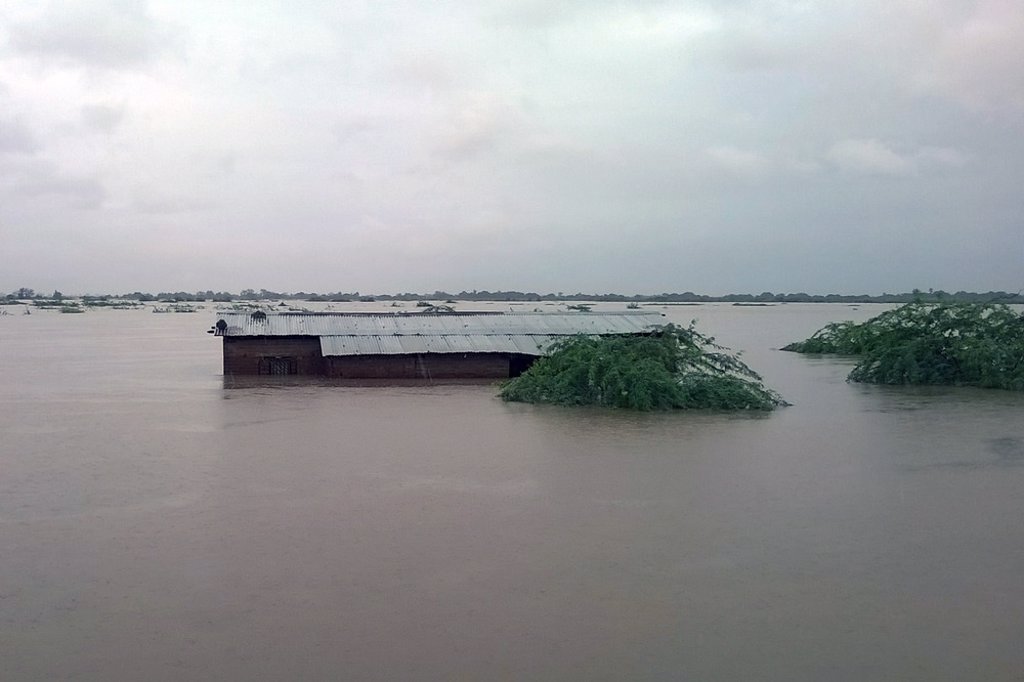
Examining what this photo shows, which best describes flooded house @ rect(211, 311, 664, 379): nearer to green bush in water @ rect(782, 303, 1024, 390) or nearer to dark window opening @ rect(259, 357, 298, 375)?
dark window opening @ rect(259, 357, 298, 375)

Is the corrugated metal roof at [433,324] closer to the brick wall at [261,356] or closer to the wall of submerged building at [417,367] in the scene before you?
the brick wall at [261,356]

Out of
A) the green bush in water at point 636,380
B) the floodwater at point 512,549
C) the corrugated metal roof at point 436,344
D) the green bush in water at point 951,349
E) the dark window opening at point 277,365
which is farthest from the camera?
the dark window opening at point 277,365

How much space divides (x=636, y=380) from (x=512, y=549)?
875 centimetres

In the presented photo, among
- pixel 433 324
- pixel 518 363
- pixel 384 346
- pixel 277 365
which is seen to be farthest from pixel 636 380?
pixel 277 365

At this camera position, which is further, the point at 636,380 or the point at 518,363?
the point at 518,363

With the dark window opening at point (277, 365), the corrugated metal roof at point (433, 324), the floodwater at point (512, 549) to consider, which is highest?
the corrugated metal roof at point (433, 324)

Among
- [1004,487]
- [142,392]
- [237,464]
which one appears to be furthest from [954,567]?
[142,392]

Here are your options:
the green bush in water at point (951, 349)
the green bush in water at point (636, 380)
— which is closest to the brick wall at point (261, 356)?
the green bush in water at point (636, 380)

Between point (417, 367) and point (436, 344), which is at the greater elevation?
point (436, 344)

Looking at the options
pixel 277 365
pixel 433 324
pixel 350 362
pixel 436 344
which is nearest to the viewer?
pixel 350 362

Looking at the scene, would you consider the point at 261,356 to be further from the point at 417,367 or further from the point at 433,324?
the point at 433,324

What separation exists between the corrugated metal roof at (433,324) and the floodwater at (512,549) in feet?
23.8

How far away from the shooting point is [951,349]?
68.9ft

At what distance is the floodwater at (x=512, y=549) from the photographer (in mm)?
5738
